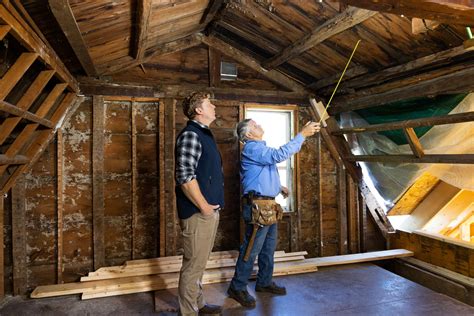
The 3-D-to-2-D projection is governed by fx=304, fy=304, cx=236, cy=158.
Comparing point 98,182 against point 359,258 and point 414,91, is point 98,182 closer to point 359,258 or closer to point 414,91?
point 359,258

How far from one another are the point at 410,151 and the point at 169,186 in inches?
93.3

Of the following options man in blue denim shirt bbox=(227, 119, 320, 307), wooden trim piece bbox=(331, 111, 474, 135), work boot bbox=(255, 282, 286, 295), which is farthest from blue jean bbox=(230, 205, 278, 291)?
wooden trim piece bbox=(331, 111, 474, 135)

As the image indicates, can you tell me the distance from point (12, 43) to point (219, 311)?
7.02ft

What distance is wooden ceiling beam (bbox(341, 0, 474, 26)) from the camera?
84cm

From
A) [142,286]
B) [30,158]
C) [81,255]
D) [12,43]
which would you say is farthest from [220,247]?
[12,43]

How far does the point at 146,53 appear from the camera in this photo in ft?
9.61

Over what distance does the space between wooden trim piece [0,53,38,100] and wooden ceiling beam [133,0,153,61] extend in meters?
0.65

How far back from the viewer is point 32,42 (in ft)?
5.44

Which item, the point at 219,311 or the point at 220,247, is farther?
the point at 220,247

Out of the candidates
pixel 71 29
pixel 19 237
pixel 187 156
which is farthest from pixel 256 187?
pixel 19 237

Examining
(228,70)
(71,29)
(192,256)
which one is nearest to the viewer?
(71,29)

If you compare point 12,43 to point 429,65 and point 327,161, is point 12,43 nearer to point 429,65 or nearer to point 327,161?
point 429,65

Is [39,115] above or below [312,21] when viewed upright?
below

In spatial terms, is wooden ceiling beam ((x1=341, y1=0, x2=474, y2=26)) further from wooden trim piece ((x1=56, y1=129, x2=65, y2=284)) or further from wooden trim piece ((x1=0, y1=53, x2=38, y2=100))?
wooden trim piece ((x1=56, y1=129, x2=65, y2=284))
